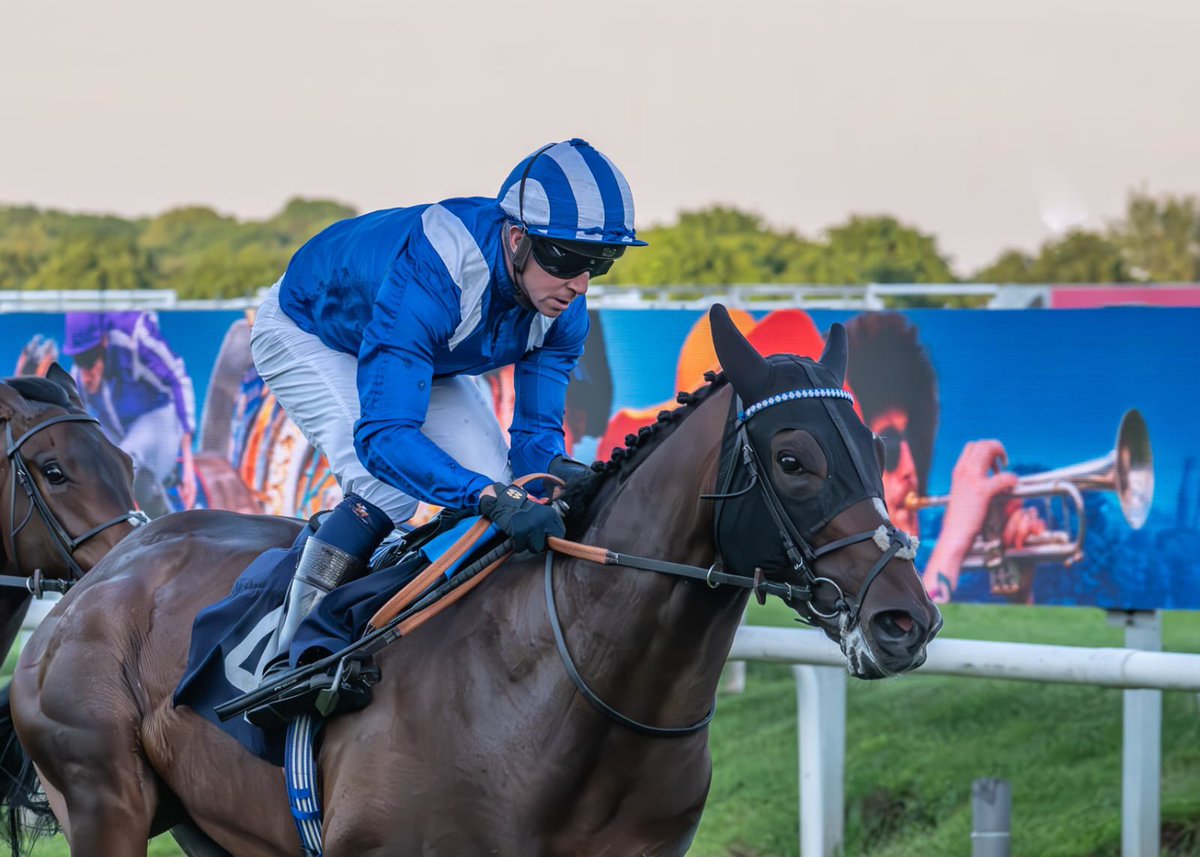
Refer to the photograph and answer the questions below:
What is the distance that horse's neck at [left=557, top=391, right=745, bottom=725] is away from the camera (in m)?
3.25

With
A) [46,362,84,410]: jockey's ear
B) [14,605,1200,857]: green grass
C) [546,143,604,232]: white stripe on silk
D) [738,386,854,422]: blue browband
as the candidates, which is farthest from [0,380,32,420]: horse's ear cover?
[738,386,854,422]: blue browband

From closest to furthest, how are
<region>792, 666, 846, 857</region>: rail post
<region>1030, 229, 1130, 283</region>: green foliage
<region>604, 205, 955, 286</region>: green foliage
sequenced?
<region>792, 666, 846, 857</region>: rail post, <region>604, 205, 955, 286</region>: green foliage, <region>1030, 229, 1130, 283</region>: green foliage

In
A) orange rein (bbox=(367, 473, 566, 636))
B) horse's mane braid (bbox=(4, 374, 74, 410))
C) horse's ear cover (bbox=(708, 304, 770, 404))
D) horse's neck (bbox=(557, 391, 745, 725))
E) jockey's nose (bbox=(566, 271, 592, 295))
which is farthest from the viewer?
horse's mane braid (bbox=(4, 374, 74, 410))

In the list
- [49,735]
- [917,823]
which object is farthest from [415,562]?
[917,823]

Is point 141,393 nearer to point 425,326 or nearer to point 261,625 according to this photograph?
point 261,625

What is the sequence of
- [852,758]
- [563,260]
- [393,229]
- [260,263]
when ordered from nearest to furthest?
[563,260]
[393,229]
[852,758]
[260,263]

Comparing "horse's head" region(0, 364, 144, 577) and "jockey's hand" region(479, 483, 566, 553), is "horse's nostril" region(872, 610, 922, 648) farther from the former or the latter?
"horse's head" region(0, 364, 144, 577)

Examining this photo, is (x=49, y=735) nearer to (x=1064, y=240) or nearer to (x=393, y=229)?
(x=393, y=229)

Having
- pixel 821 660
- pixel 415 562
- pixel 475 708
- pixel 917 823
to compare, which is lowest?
pixel 917 823

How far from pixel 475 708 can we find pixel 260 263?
105ft

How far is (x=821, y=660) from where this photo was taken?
17.3 feet

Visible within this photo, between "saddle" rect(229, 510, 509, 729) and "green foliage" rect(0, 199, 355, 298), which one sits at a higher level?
"green foliage" rect(0, 199, 355, 298)

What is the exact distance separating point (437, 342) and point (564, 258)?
344 millimetres

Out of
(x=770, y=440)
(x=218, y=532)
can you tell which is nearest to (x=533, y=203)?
(x=770, y=440)
